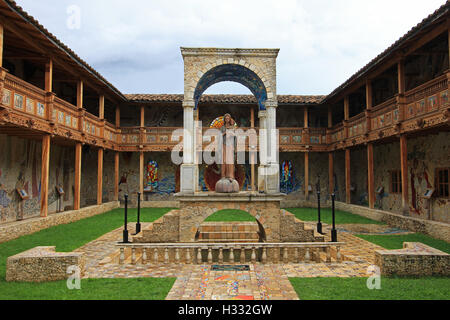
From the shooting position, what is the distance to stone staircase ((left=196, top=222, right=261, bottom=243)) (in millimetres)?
10920

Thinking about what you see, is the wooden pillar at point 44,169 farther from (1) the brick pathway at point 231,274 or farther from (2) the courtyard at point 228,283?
(1) the brick pathway at point 231,274

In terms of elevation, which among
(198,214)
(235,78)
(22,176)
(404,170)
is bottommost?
(198,214)

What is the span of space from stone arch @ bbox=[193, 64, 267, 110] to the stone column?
1157mm

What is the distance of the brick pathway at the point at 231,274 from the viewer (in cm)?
520

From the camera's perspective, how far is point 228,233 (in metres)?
11.2

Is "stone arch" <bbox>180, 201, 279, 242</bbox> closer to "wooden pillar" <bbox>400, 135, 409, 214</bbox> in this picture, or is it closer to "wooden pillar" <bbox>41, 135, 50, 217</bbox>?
"wooden pillar" <bbox>41, 135, 50, 217</bbox>

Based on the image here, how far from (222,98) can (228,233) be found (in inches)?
432

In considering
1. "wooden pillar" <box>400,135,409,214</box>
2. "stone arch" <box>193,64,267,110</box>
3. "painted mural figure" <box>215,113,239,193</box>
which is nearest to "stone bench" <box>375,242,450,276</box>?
"painted mural figure" <box>215,113,239,193</box>

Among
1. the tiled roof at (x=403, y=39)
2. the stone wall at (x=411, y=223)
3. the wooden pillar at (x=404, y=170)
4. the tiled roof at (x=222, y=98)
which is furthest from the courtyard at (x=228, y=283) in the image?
the tiled roof at (x=222, y=98)

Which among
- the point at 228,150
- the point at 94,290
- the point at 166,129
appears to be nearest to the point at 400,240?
the point at 228,150

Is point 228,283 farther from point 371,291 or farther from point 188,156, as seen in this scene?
point 188,156

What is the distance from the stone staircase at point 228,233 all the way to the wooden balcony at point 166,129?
713 cm
